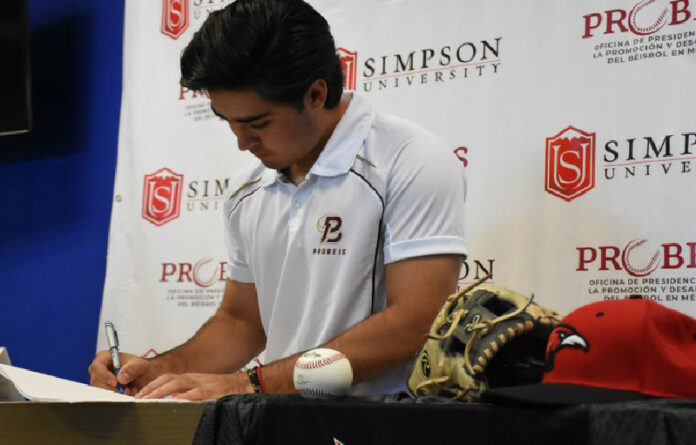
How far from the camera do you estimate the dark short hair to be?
1580 mm

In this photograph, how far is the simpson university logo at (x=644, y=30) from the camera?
1.90 metres

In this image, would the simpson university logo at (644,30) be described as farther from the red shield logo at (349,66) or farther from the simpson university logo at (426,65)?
the red shield logo at (349,66)

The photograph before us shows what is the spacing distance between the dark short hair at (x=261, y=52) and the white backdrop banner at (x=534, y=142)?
0.62m

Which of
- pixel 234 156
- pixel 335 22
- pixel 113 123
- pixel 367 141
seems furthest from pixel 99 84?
pixel 367 141

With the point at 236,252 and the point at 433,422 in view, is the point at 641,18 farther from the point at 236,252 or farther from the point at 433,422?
the point at 433,422

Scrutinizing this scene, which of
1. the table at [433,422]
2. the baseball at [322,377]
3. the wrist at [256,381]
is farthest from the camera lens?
the wrist at [256,381]

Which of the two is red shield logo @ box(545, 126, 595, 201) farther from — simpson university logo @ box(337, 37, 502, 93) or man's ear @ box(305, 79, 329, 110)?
man's ear @ box(305, 79, 329, 110)

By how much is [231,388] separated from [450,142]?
3.46 feet

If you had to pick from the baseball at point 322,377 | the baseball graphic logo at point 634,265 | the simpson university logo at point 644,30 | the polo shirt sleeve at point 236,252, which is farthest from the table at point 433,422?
the simpson university logo at point 644,30

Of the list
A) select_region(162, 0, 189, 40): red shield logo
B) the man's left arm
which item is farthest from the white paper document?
select_region(162, 0, 189, 40): red shield logo

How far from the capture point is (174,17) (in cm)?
268

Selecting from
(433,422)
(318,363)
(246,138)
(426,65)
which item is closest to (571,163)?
(426,65)

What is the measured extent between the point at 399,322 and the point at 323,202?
12.0 inches

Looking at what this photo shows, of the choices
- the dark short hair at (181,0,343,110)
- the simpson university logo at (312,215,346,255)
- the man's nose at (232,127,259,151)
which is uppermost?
the dark short hair at (181,0,343,110)
